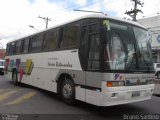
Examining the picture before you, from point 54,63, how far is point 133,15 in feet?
76.7

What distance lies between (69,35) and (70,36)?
15 cm

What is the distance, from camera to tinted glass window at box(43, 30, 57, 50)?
425 inches

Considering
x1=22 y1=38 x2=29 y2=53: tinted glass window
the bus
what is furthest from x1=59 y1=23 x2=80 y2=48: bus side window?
x1=22 y1=38 x2=29 y2=53: tinted glass window

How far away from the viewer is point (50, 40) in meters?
11.3

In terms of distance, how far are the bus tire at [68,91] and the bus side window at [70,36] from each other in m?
1.30

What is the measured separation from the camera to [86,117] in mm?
7664

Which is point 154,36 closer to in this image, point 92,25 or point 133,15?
point 133,15

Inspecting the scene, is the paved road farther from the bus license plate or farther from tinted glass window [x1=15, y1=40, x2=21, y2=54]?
tinted glass window [x1=15, y1=40, x2=21, y2=54]

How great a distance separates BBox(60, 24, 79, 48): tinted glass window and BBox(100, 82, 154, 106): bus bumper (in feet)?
7.86

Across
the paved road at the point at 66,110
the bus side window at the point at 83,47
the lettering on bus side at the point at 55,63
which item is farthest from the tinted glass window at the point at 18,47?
the bus side window at the point at 83,47

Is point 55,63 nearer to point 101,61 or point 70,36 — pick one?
point 70,36

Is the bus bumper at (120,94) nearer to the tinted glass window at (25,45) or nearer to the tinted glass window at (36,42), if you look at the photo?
the tinted glass window at (36,42)

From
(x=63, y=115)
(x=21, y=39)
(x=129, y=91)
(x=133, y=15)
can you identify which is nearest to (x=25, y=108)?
(x=63, y=115)

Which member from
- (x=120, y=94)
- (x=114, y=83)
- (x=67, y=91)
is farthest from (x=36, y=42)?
(x=120, y=94)
